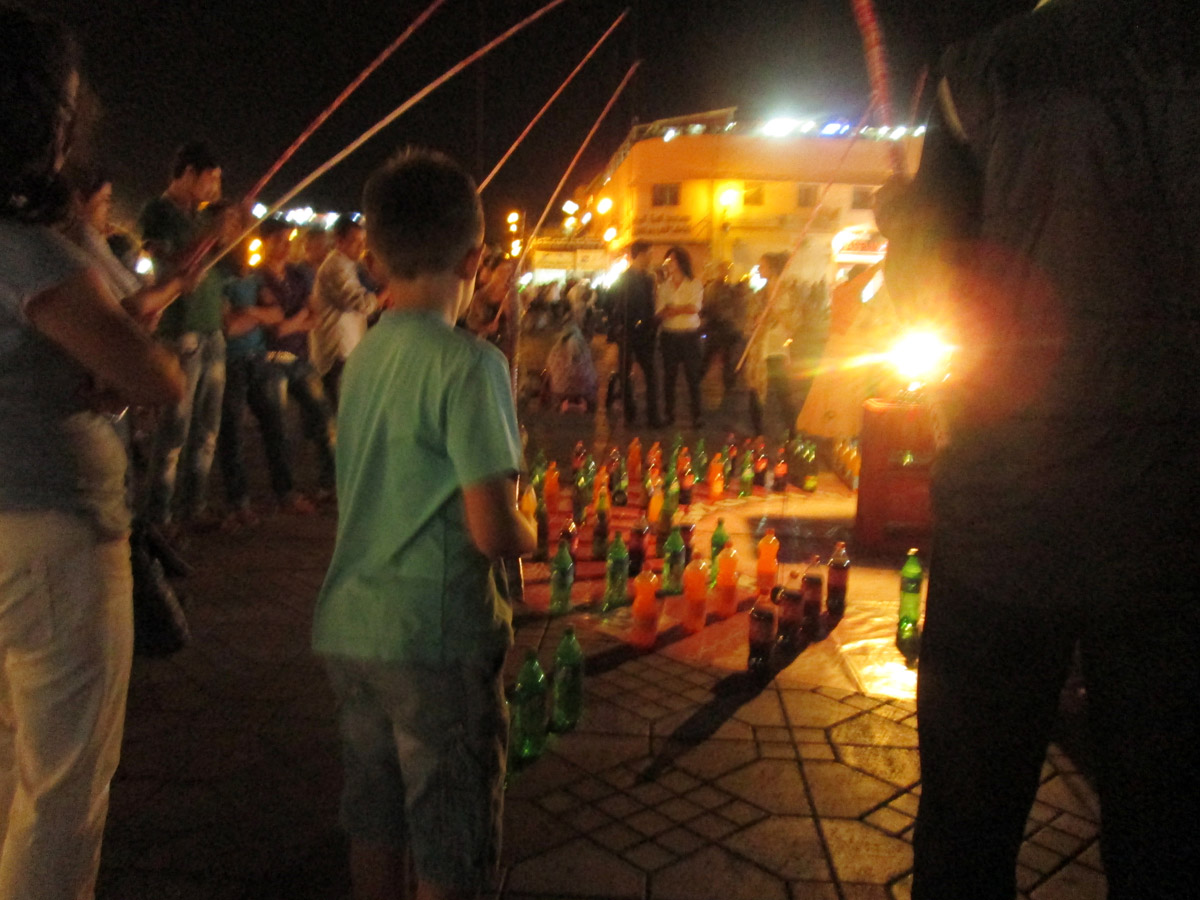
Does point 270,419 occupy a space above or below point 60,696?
above

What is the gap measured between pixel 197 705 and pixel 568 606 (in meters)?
2.10

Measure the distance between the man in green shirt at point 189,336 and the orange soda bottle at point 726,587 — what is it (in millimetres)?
3374

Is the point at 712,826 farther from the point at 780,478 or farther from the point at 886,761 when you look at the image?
the point at 780,478

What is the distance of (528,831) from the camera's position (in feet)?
10.7

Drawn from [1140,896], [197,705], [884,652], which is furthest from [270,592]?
[1140,896]

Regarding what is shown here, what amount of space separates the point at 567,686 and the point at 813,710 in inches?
44.9

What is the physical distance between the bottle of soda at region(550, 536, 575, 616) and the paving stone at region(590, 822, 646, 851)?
7.18ft

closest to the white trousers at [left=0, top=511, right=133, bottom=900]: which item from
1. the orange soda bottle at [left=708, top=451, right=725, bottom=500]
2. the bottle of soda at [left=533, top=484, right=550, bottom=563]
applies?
the bottle of soda at [left=533, top=484, right=550, bottom=563]

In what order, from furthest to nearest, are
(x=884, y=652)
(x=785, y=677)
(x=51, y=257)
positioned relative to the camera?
(x=884, y=652), (x=785, y=677), (x=51, y=257)

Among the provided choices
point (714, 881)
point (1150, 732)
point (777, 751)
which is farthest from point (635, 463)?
point (1150, 732)

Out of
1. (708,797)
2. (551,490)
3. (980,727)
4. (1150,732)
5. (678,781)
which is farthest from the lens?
(551,490)

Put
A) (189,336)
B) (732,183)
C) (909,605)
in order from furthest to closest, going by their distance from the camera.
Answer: (732,183)
(189,336)
(909,605)

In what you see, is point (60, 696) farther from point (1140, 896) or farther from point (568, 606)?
point (568, 606)

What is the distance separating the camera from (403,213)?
207 centimetres
